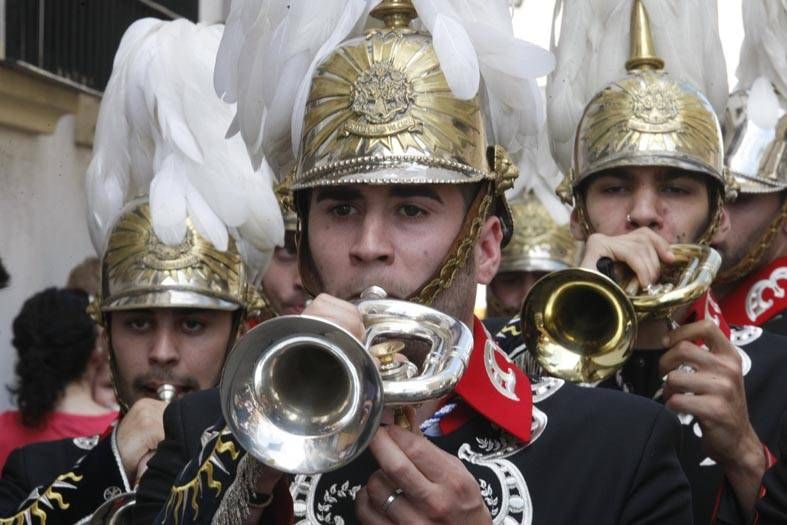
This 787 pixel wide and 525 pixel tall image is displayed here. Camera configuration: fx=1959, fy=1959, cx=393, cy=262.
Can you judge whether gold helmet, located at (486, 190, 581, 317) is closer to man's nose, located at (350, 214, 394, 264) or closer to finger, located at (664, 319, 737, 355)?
finger, located at (664, 319, 737, 355)

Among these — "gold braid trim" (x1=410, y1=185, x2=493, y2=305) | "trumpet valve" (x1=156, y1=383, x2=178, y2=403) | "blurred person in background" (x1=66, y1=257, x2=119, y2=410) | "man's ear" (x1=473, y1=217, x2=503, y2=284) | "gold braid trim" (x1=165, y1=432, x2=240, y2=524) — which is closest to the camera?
"gold braid trim" (x1=165, y1=432, x2=240, y2=524)

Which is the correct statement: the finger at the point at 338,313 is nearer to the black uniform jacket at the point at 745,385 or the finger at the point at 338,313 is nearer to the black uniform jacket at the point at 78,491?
the black uniform jacket at the point at 745,385

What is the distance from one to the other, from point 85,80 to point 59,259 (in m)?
0.88

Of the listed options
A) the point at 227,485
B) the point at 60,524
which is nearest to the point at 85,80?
the point at 60,524

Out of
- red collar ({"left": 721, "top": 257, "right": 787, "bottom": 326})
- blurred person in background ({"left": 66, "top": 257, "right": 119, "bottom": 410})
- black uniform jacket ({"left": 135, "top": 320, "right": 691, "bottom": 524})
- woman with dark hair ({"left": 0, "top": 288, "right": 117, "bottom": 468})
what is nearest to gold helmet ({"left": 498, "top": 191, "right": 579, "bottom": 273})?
blurred person in background ({"left": 66, "top": 257, "right": 119, "bottom": 410})

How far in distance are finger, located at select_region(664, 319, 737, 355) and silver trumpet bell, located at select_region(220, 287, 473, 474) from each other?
1.43m

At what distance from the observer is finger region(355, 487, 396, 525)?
133 inches

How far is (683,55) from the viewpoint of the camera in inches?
228

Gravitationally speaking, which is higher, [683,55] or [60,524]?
[683,55]

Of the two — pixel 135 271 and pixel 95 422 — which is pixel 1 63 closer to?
pixel 95 422

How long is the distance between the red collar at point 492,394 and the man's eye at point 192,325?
6.21 feet

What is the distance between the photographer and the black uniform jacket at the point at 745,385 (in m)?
4.82

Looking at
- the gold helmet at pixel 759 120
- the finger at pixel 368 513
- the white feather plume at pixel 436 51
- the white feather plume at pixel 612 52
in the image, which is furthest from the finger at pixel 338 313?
the gold helmet at pixel 759 120

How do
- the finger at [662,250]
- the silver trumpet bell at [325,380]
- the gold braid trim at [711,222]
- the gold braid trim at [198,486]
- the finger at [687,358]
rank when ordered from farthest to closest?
the gold braid trim at [711,222], the finger at [662,250], the finger at [687,358], the gold braid trim at [198,486], the silver trumpet bell at [325,380]
